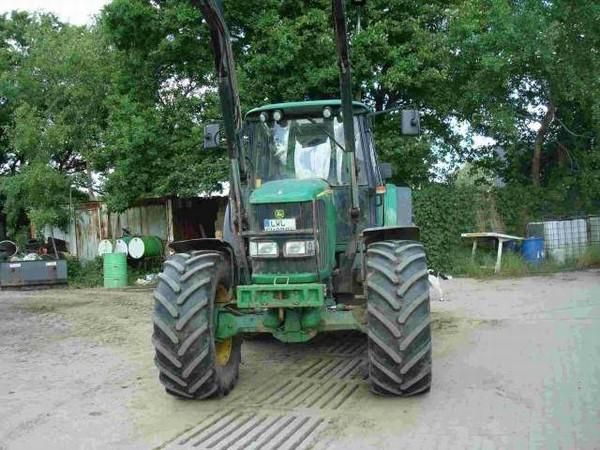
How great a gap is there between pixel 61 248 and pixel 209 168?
6.90 m

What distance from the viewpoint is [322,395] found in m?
5.52

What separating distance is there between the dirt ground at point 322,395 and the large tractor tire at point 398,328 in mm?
199

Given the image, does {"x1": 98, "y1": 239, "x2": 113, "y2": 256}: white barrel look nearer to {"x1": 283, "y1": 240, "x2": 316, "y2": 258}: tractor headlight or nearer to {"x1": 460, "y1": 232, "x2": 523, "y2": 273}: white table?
{"x1": 460, "y1": 232, "x2": 523, "y2": 273}: white table

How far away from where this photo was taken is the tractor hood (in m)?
5.49

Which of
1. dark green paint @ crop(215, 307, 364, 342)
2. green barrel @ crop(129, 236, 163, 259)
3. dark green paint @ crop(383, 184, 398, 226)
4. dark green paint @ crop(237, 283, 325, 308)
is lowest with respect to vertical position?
dark green paint @ crop(215, 307, 364, 342)

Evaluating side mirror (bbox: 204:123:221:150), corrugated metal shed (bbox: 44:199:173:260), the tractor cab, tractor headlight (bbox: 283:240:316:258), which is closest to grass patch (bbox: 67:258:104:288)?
corrugated metal shed (bbox: 44:199:173:260)

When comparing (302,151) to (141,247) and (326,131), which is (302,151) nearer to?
(326,131)

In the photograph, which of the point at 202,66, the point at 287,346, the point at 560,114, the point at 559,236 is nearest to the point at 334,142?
the point at 287,346

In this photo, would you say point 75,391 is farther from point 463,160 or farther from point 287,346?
point 463,160

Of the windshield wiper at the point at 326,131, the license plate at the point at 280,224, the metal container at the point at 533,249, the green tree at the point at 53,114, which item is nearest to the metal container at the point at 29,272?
the green tree at the point at 53,114

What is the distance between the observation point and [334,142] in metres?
6.42

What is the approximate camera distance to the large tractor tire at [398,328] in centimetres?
505

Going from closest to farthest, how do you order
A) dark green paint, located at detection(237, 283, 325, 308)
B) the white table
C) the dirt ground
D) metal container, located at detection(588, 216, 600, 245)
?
the dirt ground → dark green paint, located at detection(237, 283, 325, 308) → the white table → metal container, located at detection(588, 216, 600, 245)

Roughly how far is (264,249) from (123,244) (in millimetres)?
11713
